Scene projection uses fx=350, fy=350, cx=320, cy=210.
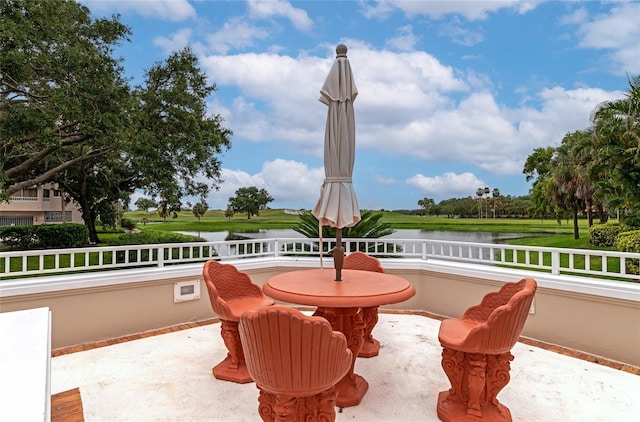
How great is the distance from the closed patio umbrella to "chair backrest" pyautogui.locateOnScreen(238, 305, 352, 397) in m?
1.12

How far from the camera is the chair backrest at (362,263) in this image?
12.4 ft

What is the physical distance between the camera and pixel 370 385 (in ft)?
9.37

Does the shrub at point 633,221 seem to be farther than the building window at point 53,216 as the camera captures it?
No

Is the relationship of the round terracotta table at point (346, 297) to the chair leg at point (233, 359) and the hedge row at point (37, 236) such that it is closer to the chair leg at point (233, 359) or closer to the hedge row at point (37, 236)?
the chair leg at point (233, 359)

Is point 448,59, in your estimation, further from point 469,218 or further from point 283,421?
point 469,218

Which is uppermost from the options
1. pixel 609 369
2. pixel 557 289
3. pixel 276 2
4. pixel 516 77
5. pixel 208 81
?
pixel 208 81

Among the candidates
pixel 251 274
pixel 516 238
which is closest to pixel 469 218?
pixel 516 238

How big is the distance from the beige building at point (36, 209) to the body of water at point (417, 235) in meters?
11.4

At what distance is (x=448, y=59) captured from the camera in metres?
6.82

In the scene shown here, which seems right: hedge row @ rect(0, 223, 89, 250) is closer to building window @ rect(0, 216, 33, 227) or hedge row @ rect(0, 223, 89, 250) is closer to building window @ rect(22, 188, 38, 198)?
building window @ rect(0, 216, 33, 227)

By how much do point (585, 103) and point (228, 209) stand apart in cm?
1337

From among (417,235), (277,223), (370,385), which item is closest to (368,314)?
(370,385)

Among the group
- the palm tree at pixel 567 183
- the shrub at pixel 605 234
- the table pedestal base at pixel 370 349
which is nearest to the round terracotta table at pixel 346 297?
the table pedestal base at pixel 370 349

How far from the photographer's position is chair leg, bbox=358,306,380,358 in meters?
3.27
